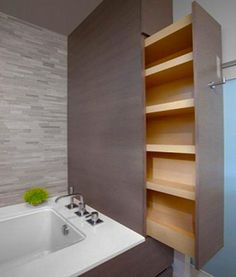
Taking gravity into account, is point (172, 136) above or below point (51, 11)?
below

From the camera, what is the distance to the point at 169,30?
1.14 meters

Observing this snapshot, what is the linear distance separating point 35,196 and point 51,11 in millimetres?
1667

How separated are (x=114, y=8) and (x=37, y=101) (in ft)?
3.61

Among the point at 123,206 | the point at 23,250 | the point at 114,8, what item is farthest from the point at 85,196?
the point at 114,8

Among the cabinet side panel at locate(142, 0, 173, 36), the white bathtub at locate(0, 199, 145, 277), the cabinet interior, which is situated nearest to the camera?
the white bathtub at locate(0, 199, 145, 277)

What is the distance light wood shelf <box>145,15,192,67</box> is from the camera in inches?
43.0

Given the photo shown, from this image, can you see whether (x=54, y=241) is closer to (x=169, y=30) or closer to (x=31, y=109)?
(x=31, y=109)

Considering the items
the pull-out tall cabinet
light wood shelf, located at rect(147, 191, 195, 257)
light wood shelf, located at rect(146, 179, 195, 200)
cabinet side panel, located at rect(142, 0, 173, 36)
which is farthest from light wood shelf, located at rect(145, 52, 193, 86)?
light wood shelf, located at rect(147, 191, 195, 257)

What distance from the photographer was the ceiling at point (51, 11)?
5.15ft

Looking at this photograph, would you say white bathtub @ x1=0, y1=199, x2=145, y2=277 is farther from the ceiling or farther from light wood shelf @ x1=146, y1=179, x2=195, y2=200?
the ceiling

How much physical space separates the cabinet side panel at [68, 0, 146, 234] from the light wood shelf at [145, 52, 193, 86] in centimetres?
10

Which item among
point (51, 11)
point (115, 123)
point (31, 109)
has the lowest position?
point (115, 123)

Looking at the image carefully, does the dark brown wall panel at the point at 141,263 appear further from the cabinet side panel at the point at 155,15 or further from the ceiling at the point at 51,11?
the ceiling at the point at 51,11

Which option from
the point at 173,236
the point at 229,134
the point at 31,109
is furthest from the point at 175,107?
the point at 31,109
